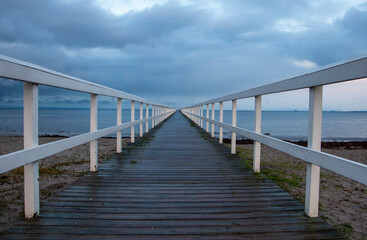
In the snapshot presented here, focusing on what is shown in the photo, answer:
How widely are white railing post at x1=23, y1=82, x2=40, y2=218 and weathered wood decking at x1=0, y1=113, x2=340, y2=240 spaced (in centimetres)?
14

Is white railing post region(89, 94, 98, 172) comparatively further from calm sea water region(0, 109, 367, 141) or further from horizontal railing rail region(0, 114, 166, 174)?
calm sea water region(0, 109, 367, 141)

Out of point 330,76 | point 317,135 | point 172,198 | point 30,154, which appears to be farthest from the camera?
point 172,198

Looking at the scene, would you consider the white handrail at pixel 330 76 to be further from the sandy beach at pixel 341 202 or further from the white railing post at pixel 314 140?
the sandy beach at pixel 341 202

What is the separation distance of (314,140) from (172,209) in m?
1.44

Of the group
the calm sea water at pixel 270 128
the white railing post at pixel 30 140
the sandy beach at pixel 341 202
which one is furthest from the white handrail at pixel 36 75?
the calm sea water at pixel 270 128

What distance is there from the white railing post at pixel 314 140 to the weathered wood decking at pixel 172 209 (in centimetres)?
13

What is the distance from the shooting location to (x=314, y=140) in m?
2.33

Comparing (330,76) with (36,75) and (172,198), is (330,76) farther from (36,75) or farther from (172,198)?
(36,75)

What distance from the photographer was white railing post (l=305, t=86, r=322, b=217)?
2295 mm

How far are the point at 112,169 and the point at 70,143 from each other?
1302 millimetres

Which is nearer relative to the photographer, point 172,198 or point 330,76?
point 330,76

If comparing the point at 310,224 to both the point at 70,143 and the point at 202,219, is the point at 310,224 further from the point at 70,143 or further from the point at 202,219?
the point at 70,143

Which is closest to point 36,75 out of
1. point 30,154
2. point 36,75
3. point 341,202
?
point 36,75

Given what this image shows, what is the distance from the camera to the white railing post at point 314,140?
2295 millimetres
